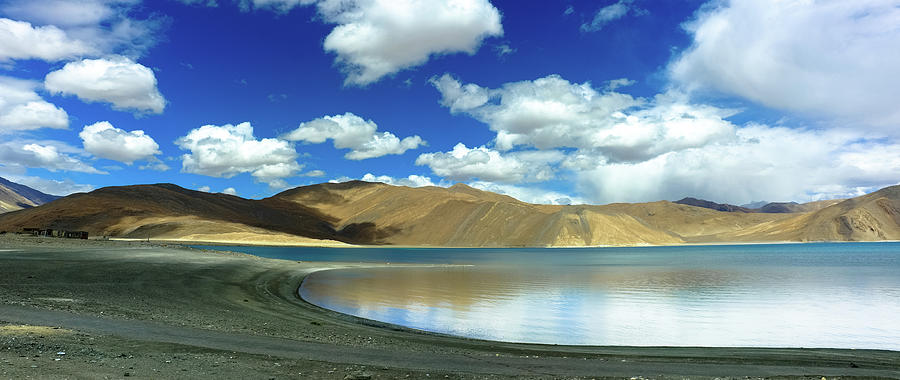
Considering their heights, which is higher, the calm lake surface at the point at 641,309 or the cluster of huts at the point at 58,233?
the cluster of huts at the point at 58,233

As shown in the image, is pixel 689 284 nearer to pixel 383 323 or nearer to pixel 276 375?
pixel 383 323

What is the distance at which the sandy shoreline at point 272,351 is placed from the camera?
1073 centimetres

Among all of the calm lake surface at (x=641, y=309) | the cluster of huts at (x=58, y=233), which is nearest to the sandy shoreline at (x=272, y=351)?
the calm lake surface at (x=641, y=309)

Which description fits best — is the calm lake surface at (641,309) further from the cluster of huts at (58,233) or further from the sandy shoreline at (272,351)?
the cluster of huts at (58,233)

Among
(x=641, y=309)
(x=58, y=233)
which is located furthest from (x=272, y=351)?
(x=58, y=233)

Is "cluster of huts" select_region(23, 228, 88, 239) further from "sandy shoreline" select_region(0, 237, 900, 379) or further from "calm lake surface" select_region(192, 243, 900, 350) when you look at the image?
"sandy shoreline" select_region(0, 237, 900, 379)

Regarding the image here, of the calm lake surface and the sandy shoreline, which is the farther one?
the calm lake surface

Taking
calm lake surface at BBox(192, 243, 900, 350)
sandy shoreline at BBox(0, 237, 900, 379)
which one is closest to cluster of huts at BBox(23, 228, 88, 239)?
calm lake surface at BBox(192, 243, 900, 350)

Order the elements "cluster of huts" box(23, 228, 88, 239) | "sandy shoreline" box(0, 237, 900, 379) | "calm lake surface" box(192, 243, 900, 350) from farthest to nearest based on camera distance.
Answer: "cluster of huts" box(23, 228, 88, 239) < "calm lake surface" box(192, 243, 900, 350) < "sandy shoreline" box(0, 237, 900, 379)

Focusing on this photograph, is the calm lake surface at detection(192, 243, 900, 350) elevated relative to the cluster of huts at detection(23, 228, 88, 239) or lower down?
lower down

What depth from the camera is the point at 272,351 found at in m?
12.9

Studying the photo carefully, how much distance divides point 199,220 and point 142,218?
19012 mm

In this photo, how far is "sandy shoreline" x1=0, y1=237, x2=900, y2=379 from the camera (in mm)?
10734

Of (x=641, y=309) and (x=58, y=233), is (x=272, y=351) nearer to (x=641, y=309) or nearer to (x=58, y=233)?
(x=641, y=309)
